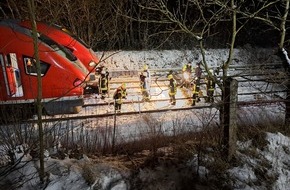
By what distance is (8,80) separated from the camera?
1027 centimetres

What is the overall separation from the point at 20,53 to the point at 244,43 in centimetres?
1755

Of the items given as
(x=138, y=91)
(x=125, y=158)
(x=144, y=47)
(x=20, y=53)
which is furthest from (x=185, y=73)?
(x=125, y=158)

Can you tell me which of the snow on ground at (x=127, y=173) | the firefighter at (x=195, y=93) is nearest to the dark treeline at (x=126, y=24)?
the firefighter at (x=195, y=93)

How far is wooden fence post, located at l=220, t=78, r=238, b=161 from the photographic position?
5898 millimetres

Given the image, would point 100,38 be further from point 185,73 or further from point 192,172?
point 192,172

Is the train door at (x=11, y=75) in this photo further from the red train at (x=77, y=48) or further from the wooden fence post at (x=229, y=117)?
the wooden fence post at (x=229, y=117)

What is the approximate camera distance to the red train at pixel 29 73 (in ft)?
33.3

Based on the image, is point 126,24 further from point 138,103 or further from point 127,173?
point 127,173

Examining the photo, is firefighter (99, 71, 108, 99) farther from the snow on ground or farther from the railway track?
the snow on ground

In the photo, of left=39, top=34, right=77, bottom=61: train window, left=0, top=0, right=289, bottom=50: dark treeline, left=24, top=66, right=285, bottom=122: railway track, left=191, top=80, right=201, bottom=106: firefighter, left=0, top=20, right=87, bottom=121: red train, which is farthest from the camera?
left=0, top=0, right=289, bottom=50: dark treeline

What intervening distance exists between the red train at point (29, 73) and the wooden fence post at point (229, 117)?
5186mm

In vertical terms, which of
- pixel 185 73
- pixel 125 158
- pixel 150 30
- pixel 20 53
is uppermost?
pixel 150 30

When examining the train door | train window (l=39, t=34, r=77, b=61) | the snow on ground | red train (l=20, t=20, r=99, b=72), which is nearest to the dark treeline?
red train (l=20, t=20, r=99, b=72)

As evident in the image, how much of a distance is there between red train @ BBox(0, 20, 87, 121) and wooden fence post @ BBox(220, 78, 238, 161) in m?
5.19
